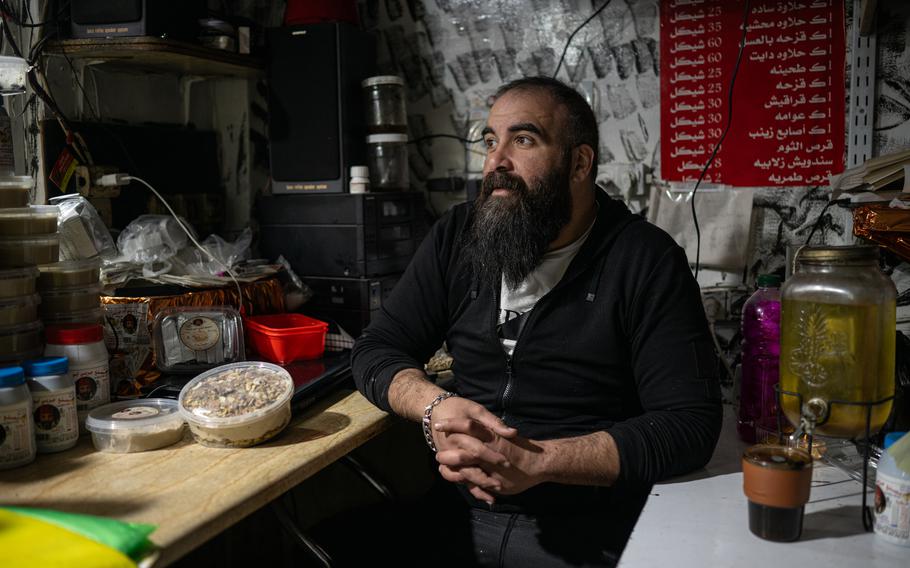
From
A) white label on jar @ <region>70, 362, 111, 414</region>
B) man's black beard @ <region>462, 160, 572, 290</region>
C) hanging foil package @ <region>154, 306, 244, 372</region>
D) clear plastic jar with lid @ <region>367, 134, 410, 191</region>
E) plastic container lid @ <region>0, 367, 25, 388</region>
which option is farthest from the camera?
clear plastic jar with lid @ <region>367, 134, 410, 191</region>

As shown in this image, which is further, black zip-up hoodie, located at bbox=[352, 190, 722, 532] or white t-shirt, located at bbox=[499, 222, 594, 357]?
white t-shirt, located at bbox=[499, 222, 594, 357]

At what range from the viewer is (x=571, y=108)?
1623 mm

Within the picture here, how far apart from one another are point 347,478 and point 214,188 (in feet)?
3.46

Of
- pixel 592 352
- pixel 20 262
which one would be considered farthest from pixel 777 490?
Result: pixel 20 262

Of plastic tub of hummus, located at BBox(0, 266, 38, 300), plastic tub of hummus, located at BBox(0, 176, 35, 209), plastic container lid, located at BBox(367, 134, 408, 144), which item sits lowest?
plastic tub of hummus, located at BBox(0, 266, 38, 300)

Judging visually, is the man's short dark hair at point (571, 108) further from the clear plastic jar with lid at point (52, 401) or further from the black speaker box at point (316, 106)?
the clear plastic jar with lid at point (52, 401)

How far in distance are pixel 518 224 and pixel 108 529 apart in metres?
0.93

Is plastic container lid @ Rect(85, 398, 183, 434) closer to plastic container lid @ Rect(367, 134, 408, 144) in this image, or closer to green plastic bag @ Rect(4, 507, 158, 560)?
green plastic bag @ Rect(4, 507, 158, 560)

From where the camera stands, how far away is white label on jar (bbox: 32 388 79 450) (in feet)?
4.25

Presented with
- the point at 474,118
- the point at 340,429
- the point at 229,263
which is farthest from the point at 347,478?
the point at 474,118

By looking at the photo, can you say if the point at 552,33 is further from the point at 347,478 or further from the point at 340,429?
the point at 347,478

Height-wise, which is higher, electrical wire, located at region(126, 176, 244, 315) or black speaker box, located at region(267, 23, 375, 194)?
black speaker box, located at region(267, 23, 375, 194)

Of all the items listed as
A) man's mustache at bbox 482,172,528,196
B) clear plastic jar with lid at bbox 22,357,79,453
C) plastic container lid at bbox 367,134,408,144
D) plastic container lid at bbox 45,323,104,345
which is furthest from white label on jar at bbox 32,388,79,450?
plastic container lid at bbox 367,134,408,144

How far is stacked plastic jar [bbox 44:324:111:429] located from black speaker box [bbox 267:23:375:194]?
880 millimetres
